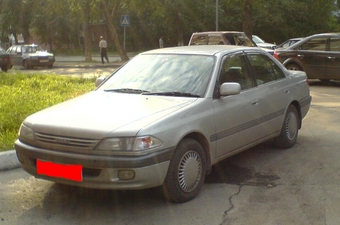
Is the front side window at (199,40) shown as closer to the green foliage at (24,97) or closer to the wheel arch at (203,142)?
the green foliage at (24,97)

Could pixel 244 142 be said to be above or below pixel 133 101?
below

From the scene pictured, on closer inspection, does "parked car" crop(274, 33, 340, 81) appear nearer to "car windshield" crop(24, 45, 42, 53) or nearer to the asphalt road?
the asphalt road

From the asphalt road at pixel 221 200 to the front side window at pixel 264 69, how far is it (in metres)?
1.05


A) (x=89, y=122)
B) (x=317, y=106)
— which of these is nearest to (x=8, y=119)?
(x=89, y=122)

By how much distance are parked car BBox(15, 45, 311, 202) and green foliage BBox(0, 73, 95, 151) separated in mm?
2035

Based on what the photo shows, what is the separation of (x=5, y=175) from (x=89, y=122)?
6.34 ft

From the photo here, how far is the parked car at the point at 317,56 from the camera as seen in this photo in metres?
15.0

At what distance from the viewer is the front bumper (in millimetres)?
4641

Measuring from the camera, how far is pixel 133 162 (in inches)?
182

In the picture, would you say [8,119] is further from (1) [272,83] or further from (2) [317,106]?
(2) [317,106]

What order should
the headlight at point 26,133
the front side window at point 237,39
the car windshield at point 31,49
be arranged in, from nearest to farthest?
the headlight at point 26,133
the front side window at point 237,39
the car windshield at point 31,49

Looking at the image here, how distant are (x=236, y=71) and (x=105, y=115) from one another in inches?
77.6

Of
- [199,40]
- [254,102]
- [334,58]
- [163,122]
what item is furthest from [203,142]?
[199,40]

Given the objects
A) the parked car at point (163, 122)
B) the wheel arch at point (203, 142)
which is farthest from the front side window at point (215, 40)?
the wheel arch at point (203, 142)
